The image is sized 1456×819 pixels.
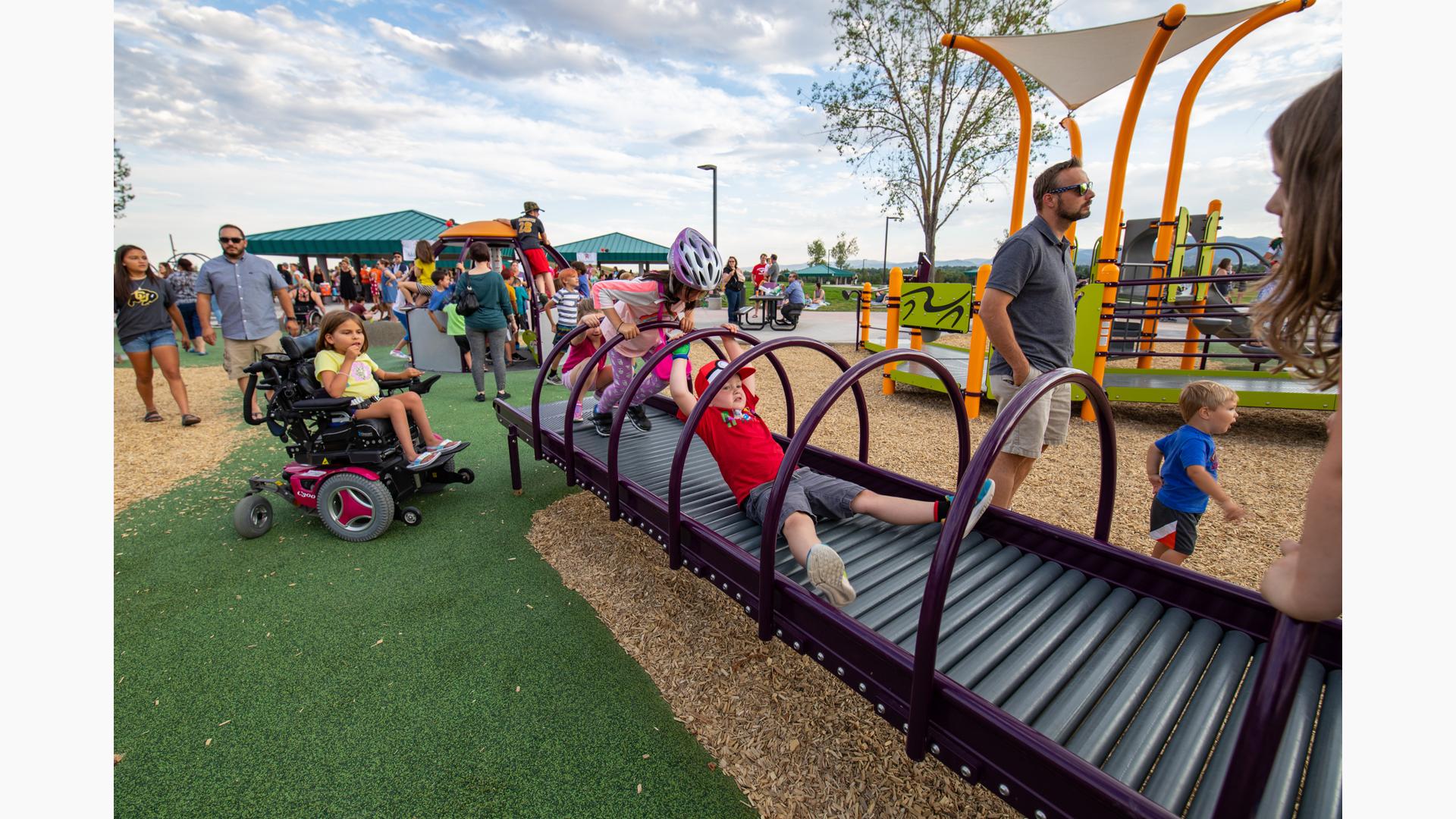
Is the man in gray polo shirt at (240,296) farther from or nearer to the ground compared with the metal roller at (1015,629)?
farther from the ground

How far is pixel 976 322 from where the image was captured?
6.08m

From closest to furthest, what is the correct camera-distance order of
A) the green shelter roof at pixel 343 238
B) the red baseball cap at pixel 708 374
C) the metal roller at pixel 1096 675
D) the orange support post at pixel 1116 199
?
the metal roller at pixel 1096 675 < the red baseball cap at pixel 708 374 < the orange support post at pixel 1116 199 < the green shelter roof at pixel 343 238

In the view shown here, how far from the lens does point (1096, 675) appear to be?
167cm

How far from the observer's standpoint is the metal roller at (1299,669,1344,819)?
1.22 metres

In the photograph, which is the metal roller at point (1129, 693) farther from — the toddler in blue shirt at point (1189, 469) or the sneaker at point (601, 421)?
the sneaker at point (601, 421)

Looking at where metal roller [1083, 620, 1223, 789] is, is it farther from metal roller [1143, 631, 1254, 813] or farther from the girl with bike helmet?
the girl with bike helmet

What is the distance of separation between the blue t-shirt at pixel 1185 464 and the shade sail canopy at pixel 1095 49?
4.43m

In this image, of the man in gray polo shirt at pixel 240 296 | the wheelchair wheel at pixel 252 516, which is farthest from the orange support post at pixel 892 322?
the man in gray polo shirt at pixel 240 296

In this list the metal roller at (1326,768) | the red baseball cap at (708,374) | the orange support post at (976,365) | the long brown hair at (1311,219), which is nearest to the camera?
the long brown hair at (1311,219)

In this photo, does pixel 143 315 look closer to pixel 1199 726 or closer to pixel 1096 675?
pixel 1096 675

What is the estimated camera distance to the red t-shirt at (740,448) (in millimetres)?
2777

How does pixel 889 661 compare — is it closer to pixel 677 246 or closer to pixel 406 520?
pixel 677 246

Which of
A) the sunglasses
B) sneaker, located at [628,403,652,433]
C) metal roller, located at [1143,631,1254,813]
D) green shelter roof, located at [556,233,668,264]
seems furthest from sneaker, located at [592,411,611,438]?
green shelter roof, located at [556,233,668,264]

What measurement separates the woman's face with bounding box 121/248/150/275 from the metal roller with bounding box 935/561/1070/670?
7.88 m
